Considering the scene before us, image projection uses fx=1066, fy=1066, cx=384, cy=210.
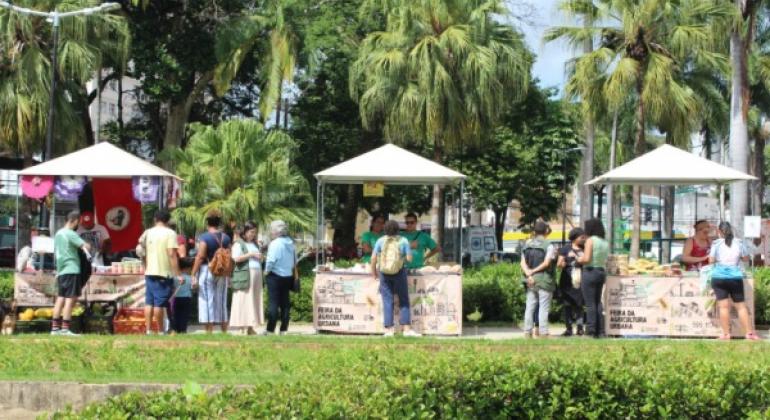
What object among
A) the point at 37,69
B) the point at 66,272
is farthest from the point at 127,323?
the point at 37,69

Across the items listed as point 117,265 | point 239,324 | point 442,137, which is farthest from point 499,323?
point 442,137

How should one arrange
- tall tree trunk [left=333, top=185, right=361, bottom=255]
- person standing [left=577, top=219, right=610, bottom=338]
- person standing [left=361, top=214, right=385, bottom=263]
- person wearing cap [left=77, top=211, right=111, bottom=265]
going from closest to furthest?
person standing [left=577, top=219, right=610, bottom=338] < person standing [left=361, top=214, right=385, bottom=263] < person wearing cap [left=77, top=211, right=111, bottom=265] < tall tree trunk [left=333, top=185, right=361, bottom=255]

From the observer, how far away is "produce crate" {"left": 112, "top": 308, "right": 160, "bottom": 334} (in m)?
15.6

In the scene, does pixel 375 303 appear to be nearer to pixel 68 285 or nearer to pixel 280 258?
pixel 280 258

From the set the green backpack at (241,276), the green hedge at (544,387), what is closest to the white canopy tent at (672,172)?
the green backpack at (241,276)

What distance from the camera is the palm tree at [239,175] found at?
25.7 meters

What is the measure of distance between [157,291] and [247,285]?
4.52 ft

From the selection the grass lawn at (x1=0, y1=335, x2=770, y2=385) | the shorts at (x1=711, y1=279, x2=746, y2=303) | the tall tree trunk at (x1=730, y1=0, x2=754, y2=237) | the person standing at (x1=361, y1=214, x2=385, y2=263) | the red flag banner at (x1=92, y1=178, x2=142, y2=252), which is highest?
the tall tree trunk at (x1=730, y1=0, x2=754, y2=237)

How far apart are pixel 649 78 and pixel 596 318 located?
13.9 metres

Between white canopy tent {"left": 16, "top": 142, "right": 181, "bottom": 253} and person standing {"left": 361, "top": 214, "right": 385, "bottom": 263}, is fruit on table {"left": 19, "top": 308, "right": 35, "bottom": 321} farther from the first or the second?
person standing {"left": 361, "top": 214, "right": 385, "bottom": 263}

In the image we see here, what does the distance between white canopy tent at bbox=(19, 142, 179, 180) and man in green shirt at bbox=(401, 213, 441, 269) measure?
4.14 meters

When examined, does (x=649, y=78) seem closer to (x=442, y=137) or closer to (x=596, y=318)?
(x=442, y=137)

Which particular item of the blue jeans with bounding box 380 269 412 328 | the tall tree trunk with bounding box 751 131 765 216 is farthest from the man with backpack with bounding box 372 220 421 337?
the tall tree trunk with bounding box 751 131 765 216

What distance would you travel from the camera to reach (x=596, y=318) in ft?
49.6
